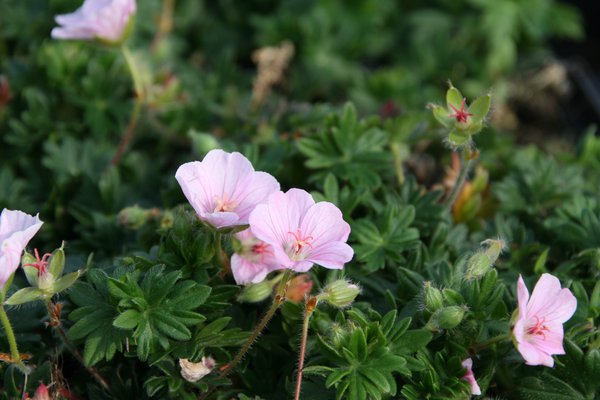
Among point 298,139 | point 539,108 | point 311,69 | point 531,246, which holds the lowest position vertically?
point 539,108

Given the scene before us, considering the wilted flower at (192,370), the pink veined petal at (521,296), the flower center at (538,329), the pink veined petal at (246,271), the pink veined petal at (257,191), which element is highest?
the pink veined petal at (257,191)

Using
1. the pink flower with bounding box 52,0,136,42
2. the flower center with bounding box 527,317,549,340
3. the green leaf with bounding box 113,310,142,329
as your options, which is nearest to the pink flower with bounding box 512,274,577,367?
A: the flower center with bounding box 527,317,549,340

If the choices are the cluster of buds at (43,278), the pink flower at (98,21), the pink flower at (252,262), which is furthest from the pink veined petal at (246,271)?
the pink flower at (98,21)

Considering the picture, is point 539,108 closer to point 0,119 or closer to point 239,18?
point 239,18

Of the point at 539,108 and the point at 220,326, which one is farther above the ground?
the point at 220,326

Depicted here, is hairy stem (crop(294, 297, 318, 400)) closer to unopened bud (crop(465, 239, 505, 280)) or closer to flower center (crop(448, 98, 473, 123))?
unopened bud (crop(465, 239, 505, 280))

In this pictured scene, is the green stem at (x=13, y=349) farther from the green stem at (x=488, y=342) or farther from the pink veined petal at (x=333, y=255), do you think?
the green stem at (x=488, y=342)

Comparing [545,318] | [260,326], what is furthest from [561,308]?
[260,326]

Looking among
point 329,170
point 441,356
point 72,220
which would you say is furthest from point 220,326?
point 72,220
